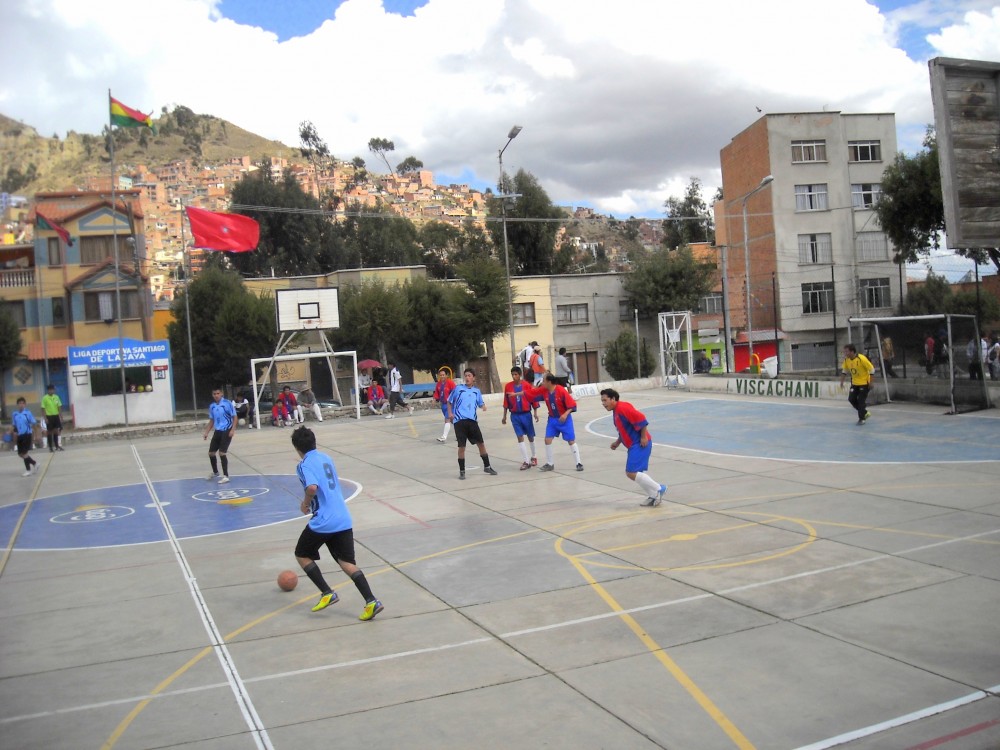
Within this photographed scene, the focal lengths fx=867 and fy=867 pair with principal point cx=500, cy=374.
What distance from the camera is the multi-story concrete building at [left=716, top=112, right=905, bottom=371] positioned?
51906 mm

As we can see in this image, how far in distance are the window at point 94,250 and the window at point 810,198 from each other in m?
40.5

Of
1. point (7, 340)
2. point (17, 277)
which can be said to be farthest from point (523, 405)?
point (17, 277)

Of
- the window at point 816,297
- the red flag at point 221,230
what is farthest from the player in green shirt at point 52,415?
the window at point 816,297

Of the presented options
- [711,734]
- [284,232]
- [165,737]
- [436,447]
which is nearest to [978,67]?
[711,734]

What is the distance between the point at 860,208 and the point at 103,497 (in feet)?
157

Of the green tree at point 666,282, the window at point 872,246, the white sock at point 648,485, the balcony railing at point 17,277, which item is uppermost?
the balcony railing at point 17,277

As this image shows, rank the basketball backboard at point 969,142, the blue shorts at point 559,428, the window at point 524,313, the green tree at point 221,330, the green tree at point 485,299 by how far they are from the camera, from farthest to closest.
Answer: the window at point 524,313, the green tree at point 485,299, the green tree at point 221,330, the blue shorts at point 559,428, the basketball backboard at point 969,142

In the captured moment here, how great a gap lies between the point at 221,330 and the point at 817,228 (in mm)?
35187

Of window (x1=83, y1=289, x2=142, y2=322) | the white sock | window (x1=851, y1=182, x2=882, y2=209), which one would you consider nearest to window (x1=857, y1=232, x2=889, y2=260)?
window (x1=851, y1=182, x2=882, y2=209)

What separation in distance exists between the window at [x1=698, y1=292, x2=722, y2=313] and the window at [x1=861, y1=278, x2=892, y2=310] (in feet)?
30.1

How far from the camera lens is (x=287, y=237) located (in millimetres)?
73125

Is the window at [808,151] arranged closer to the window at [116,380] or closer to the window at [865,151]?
the window at [865,151]

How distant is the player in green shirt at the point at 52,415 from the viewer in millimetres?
25938

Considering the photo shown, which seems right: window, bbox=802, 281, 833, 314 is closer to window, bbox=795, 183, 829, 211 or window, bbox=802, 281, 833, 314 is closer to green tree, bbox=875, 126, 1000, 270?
window, bbox=795, 183, 829, 211
